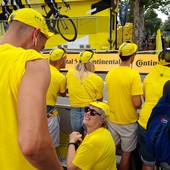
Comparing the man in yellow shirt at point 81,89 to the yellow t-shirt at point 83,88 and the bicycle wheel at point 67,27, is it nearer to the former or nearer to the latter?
the yellow t-shirt at point 83,88

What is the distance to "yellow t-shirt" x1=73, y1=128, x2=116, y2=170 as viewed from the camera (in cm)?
288

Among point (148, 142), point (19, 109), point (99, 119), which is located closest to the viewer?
point (19, 109)

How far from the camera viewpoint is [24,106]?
149cm

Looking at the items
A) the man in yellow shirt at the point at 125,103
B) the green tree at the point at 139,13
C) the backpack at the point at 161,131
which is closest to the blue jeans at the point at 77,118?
the man in yellow shirt at the point at 125,103

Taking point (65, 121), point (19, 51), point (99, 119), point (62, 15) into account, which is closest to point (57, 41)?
point (62, 15)

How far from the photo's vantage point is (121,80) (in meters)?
3.83

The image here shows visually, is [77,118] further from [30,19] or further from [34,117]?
[34,117]

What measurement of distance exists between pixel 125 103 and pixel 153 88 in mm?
476

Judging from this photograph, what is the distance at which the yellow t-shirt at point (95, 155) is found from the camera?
2885mm

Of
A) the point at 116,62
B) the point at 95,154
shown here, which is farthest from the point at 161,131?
the point at 116,62

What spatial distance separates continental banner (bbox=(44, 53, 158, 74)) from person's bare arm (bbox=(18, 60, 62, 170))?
987cm

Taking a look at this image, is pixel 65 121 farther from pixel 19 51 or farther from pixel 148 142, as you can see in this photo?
pixel 19 51

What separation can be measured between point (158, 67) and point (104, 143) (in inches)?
46.2

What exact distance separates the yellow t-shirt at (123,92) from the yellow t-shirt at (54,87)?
0.70 meters
